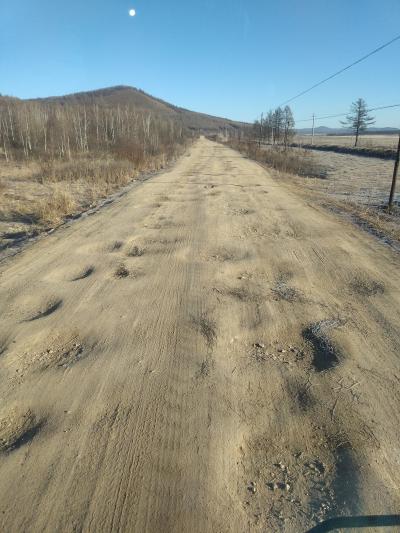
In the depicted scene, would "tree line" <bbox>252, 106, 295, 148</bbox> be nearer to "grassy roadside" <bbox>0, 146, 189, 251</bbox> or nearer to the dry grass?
the dry grass

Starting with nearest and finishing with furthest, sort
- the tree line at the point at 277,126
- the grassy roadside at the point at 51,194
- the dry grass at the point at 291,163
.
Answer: the grassy roadside at the point at 51,194 < the dry grass at the point at 291,163 < the tree line at the point at 277,126

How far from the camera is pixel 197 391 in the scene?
275 cm

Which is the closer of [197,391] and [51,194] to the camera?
[197,391]

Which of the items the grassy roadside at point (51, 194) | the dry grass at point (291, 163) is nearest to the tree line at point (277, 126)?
the dry grass at point (291, 163)

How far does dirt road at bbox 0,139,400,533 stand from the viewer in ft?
6.47

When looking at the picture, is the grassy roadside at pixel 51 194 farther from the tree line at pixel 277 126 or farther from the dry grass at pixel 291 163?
the tree line at pixel 277 126

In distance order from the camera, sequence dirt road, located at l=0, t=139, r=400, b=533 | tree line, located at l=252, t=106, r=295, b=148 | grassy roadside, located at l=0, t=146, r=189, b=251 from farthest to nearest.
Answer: tree line, located at l=252, t=106, r=295, b=148 → grassy roadside, located at l=0, t=146, r=189, b=251 → dirt road, located at l=0, t=139, r=400, b=533

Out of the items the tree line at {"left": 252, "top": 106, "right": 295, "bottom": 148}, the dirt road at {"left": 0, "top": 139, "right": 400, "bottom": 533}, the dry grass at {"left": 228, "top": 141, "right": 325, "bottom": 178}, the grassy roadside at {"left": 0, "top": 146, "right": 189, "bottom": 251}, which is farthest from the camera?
the tree line at {"left": 252, "top": 106, "right": 295, "bottom": 148}

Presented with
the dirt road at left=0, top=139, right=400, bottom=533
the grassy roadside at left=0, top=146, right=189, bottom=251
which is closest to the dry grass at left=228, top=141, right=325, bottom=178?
A: the grassy roadside at left=0, top=146, right=189, bottom=251

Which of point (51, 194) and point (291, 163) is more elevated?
point (51, 194)

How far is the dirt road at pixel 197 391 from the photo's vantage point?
1.97 m

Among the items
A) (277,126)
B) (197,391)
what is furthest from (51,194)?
(277,126)

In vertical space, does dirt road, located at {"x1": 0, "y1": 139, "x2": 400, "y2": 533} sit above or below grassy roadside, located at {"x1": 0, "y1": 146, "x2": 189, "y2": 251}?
above

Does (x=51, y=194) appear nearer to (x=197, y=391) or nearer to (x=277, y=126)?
(x=197, y=391)
